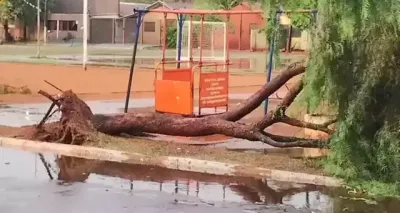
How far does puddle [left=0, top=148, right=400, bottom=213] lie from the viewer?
33.4 feet

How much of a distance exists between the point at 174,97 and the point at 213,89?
62.6 inches

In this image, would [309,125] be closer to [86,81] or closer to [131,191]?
[131,191]

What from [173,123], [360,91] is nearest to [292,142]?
[173,123]

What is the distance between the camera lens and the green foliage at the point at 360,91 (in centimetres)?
1130

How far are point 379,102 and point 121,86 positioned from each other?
2002 cm

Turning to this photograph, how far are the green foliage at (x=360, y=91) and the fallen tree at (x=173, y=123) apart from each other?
1.88m

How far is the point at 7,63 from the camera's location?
42125 millimetres

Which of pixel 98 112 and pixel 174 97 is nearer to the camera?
pixel 174 97

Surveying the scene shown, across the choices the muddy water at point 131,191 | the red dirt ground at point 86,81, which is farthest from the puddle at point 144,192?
the red dirt ground at point 86,81

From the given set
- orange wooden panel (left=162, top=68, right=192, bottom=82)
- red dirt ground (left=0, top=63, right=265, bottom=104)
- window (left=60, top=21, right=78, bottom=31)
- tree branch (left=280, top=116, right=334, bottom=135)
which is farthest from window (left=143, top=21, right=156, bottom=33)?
tree branch (left=280, top=116, right=334, bottom=135)

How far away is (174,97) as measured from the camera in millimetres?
18688

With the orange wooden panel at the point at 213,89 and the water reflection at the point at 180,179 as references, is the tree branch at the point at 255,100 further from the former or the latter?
the orange wooden panel at the point at 213,89

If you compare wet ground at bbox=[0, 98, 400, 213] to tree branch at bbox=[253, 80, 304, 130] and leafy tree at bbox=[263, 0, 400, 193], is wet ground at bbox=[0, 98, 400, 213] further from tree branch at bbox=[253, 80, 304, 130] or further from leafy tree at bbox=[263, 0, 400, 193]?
tree branch at bbox=[253, 80, 304, 130]

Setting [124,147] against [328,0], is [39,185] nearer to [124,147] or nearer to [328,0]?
[124,147]
